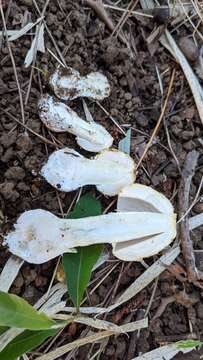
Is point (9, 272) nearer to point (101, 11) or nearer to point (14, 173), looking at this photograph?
point (14, 173)

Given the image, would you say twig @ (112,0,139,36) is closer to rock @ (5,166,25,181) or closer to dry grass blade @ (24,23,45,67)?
dry grass blade @ (24,23,45,67)

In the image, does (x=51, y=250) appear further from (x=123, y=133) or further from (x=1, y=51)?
(x=1, y=51)

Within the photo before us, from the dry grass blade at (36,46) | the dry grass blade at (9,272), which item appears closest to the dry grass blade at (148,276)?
the dry grass blade at (9,272)

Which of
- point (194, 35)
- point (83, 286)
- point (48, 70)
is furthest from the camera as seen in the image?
point (194, 35)

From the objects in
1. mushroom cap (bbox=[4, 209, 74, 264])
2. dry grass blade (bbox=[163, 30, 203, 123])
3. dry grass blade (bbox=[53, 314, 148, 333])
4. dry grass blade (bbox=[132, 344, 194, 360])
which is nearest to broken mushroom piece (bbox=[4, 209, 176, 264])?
mushroom cap (bbox=[4, 209, 74, 264])

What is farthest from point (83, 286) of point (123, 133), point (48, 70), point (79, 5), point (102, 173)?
point (79, 5)

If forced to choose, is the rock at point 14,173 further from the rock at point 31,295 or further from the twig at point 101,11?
the twig at point 101,11
